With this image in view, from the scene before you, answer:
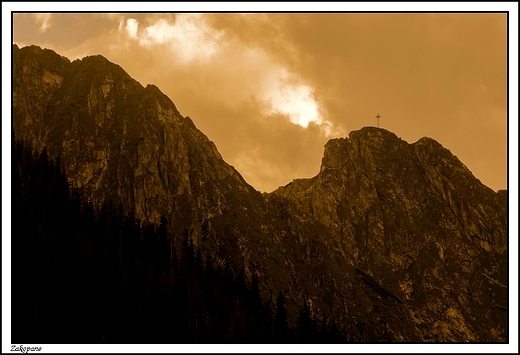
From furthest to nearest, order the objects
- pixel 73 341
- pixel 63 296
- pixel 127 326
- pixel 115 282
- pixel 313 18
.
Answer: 1. pixel 313 18
2. pixel 115 282
3. pixel 127 326
4. pixel 63 296
5. pixel 73 341

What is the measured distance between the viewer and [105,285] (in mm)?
92000

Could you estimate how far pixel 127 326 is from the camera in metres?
86.5

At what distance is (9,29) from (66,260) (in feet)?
149

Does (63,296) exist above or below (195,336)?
above

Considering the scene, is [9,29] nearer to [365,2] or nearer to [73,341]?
[365,2]

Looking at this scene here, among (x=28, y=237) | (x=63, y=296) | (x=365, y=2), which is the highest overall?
(x=365, y=2)

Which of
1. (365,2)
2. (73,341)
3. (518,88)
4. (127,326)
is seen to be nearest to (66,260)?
(127,326)

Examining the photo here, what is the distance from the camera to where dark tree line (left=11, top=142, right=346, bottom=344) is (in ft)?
249

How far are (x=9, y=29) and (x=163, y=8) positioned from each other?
12.3m

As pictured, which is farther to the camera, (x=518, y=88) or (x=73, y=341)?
(x=73, y=341)

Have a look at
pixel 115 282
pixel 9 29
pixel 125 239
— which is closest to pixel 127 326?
pixel 115 282

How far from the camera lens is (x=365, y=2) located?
2044 inches

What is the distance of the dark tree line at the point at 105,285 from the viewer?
75875mm

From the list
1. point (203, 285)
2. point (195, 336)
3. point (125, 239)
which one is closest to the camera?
point (195, 336)
